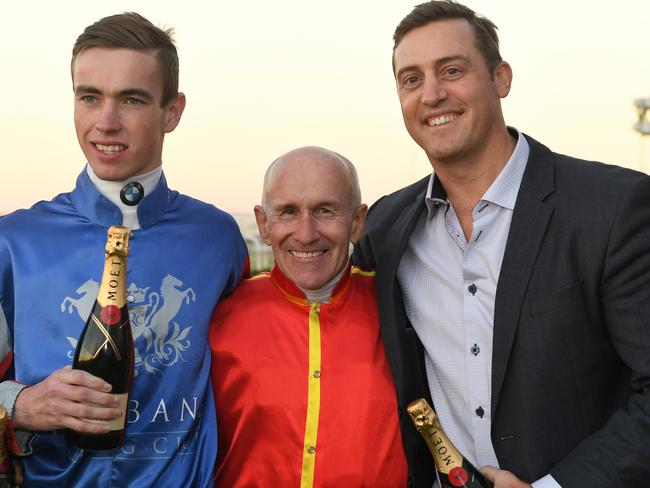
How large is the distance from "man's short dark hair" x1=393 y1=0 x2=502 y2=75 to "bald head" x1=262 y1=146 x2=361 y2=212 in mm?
872

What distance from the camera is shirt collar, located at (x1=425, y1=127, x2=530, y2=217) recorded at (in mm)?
4594

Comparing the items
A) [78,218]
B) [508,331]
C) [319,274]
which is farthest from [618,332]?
[78,218]

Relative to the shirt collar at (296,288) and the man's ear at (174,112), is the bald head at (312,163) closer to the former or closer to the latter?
the shirt collar at (296,288)

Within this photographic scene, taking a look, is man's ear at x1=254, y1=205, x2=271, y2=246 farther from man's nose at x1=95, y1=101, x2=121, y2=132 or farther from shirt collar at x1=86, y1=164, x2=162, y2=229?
man's nose at x1=95, y1=101, x2=121, y2=132

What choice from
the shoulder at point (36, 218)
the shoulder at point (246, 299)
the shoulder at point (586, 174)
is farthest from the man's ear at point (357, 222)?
the shoulder at point (36, 218)

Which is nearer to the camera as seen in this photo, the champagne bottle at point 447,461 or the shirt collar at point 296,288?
the champagne bottle at point 447,461

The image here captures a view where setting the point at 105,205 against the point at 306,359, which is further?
the point at 306,359

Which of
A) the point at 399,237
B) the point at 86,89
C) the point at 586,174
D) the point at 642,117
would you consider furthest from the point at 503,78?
the point at 642,117

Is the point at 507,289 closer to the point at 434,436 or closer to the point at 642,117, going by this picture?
the point at 434,436

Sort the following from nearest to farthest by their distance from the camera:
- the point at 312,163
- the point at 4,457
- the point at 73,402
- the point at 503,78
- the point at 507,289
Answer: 1. the point at 73,402
2. the point at 4,457
3. the point at 507,289
4. the point at 312,163
5. the point at 503,78

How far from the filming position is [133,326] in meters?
4.24

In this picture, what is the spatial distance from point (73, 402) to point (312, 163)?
5.47 ft

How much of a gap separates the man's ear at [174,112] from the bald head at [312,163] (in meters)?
0.56

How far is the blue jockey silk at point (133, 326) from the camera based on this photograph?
13.7 feet
